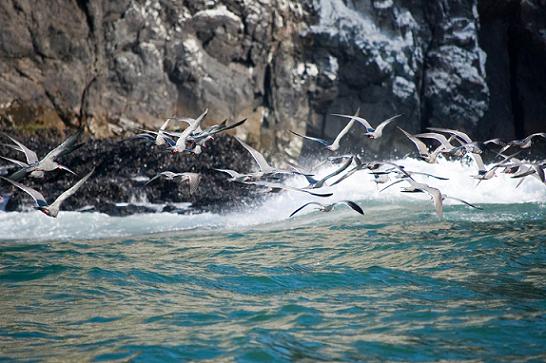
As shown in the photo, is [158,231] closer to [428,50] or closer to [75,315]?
[75,315]

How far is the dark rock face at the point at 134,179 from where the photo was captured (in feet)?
54.3

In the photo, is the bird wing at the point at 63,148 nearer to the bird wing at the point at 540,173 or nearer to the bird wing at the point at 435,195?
the bird wing at the point at 435,195

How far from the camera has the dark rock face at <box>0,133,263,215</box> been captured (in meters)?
16.5

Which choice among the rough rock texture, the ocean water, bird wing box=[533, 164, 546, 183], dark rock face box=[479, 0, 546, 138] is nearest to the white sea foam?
the ocean water

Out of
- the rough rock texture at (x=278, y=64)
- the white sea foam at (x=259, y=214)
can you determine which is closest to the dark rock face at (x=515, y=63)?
the rough rock texture at (x=278, y=64)

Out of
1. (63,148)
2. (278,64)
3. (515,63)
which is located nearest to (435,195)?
(63,148)

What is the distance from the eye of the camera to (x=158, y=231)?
14141 mm

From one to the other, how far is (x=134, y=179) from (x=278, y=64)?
6.62m

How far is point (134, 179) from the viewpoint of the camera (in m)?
17.6

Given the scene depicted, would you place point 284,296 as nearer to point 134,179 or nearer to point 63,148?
point 63,148

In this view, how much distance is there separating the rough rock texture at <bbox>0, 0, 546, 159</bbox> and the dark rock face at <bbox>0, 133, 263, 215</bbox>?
5.10 ft

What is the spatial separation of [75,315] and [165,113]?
42.0ft

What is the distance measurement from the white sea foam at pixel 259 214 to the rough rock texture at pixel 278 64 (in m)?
3.07

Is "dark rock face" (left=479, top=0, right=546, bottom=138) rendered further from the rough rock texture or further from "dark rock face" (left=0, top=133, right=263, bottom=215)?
"dark rock face" (left=0, top=133, right=263, bottom=215)
